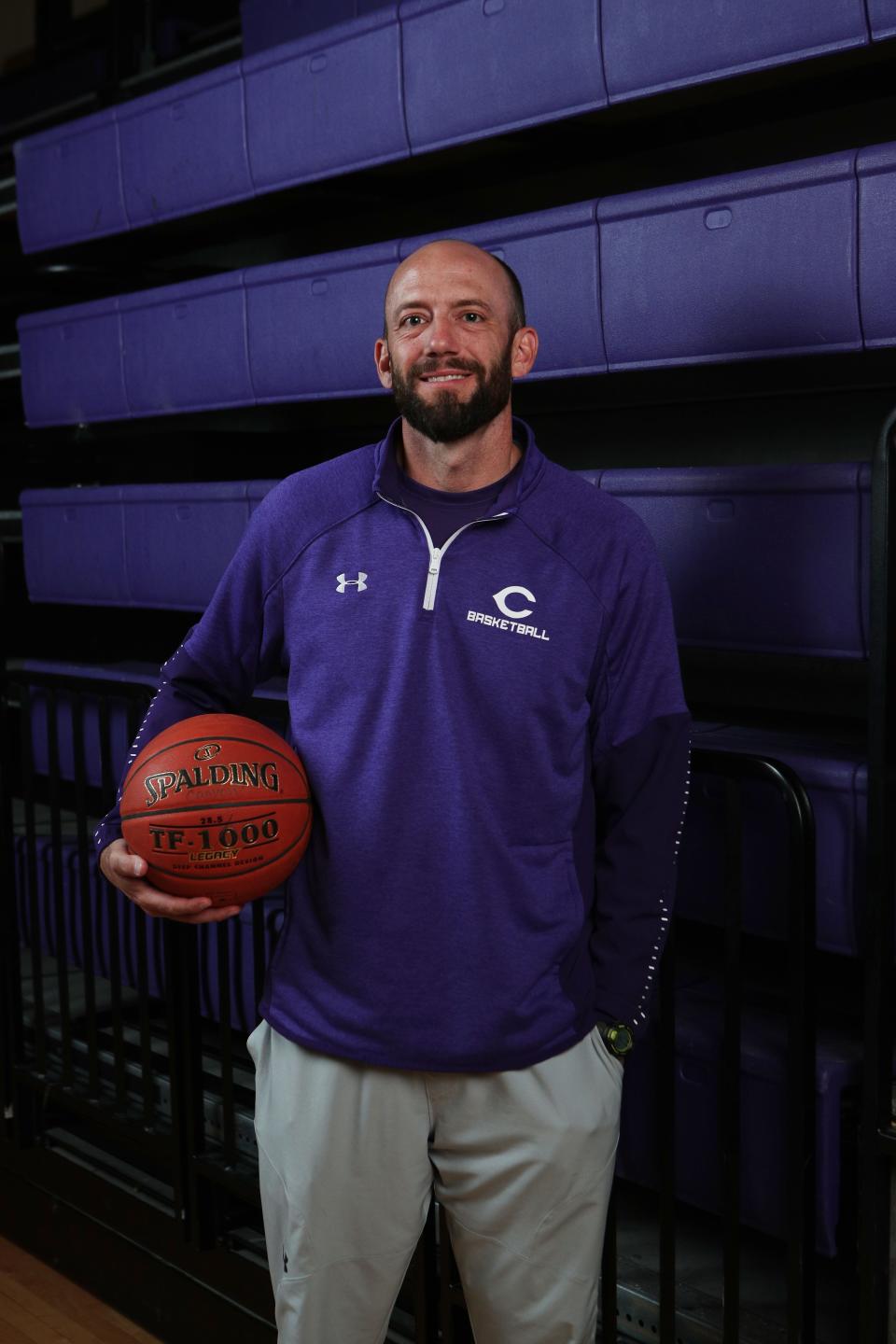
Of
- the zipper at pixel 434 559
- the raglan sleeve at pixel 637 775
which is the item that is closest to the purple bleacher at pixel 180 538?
the zipper at pixel 434 559

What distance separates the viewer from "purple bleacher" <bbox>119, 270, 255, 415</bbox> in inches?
105

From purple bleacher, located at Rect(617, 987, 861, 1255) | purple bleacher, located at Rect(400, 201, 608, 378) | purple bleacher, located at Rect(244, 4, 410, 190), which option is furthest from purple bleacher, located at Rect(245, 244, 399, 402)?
purple bleacher, located at Rect(617, 987, 861, 1255)

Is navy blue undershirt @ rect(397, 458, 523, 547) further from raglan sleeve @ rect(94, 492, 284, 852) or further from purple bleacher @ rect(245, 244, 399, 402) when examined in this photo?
purple bleacher @ rect(245, 244, 399, 402)

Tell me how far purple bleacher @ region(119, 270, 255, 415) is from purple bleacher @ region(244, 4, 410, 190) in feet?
0.73

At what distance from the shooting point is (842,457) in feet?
7.41

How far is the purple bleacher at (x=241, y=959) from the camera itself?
7.75 feet

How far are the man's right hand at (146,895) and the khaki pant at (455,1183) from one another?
17cm

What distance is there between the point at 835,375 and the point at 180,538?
1277mm

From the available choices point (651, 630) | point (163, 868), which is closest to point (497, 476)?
point (651, 630)

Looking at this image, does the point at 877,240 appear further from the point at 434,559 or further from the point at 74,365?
the point at 74,365

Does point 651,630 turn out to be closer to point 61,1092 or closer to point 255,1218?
point 255,1218

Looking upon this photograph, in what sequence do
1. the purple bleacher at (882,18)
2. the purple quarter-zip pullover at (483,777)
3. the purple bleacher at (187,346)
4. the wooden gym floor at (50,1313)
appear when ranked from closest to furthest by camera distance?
the purple quarter-zip pullover at (483,777), the purple bleacher at (882,18), the wooden gym floor at (50,1313), the purple bleacher at (187,346)

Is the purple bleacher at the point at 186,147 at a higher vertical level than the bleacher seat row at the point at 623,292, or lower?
higher

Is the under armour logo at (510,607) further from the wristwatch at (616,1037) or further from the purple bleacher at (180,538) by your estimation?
the purple bleacher at (180,538)
